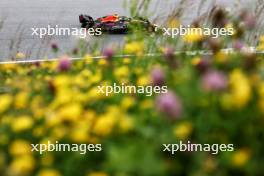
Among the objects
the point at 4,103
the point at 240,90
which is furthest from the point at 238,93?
the point at 4,103

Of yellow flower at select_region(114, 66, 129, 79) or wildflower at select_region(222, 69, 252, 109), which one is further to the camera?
yellow flower at select_region(114, 66, 129, 79)

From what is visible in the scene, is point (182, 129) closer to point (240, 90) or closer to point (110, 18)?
point (240, 90)

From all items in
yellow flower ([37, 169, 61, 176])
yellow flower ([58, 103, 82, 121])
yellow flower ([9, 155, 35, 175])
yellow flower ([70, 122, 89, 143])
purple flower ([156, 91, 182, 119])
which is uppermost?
purple flower ([156, 91, 182, 119])

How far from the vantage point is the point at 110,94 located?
6.75 feet

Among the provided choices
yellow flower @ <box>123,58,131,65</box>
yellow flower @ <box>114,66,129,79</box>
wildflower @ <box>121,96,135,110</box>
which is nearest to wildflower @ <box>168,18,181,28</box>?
yellow flower @ <box>123,58,131,65</box>

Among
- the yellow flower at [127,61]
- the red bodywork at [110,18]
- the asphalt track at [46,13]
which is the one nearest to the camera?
the yellow flower at [127,61]

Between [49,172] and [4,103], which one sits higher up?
[4,103]

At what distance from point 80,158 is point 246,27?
3.08ft

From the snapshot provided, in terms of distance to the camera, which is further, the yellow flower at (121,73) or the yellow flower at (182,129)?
the yellow flower at (121,73)

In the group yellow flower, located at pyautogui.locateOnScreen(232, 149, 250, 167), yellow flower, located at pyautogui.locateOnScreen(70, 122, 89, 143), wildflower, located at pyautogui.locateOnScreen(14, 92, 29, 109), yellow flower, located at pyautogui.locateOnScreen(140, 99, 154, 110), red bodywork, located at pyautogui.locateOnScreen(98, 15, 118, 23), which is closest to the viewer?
yellow flower, located at pyautogui.locateOnScreen(232, 149, 250, 167)

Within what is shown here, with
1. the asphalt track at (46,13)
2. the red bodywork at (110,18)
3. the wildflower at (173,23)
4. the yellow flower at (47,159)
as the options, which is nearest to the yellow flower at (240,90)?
the yellow flower at (47,159)

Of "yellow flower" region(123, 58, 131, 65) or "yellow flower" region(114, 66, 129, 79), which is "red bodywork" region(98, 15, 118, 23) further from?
"yellow flower" region(114, 66, 129, 79)

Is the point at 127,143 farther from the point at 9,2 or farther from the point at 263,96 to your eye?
the point at 9,2

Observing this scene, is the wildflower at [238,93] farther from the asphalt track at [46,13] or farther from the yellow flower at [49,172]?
the asphalt track at [46,13]
